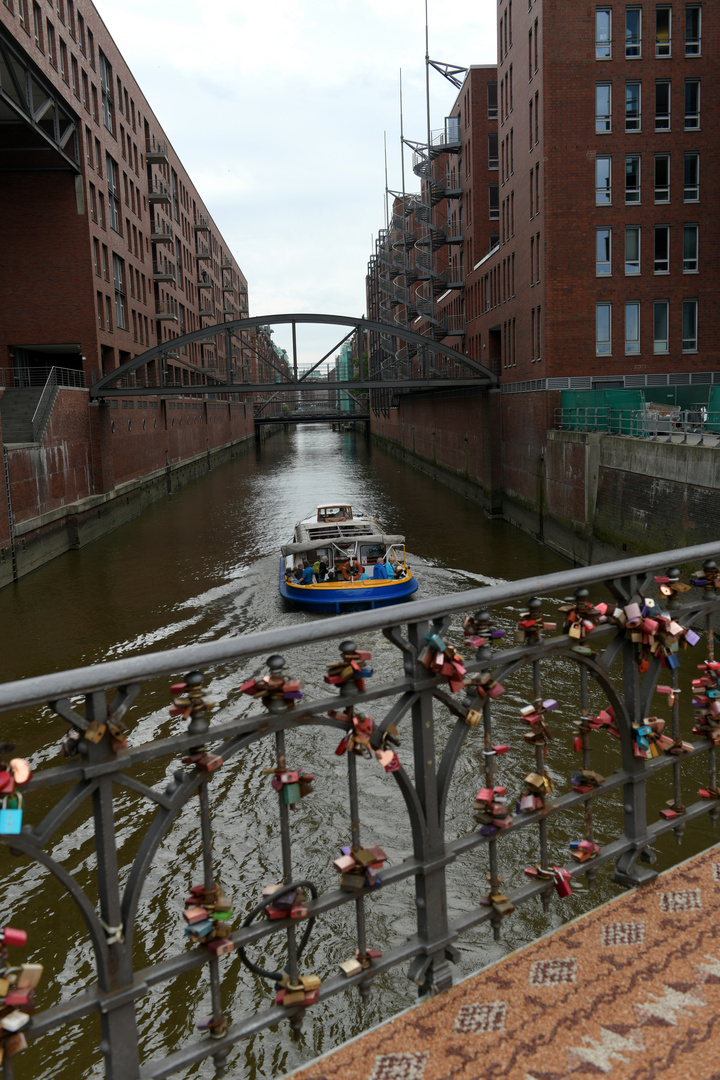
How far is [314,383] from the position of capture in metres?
35.6

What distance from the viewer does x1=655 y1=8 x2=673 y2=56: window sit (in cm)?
2941

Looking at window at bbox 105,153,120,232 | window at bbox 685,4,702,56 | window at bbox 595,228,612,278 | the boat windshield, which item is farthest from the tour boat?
window at bbox 105,153,120,232

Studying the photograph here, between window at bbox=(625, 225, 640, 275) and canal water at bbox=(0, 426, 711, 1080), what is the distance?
1090 cm

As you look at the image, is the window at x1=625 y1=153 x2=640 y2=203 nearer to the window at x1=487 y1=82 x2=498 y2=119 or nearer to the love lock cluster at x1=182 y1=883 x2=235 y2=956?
the window at x1=487 y1=82 x2=498 y2=119

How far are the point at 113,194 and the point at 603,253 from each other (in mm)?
26732

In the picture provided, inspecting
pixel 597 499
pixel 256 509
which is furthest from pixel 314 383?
pixel 597 499

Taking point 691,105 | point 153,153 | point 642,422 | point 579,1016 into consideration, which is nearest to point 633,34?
point 691,105

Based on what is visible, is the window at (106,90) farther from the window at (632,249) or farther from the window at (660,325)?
the window at (660,325)

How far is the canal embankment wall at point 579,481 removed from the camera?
693 inches

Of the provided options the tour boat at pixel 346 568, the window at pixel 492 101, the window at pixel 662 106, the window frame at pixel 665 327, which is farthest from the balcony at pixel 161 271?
the tour boat at pixel 346 568

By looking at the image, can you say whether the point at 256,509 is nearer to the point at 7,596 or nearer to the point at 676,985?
the point at 7,596

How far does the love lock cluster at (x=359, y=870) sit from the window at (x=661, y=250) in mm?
31102

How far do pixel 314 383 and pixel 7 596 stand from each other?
1724 centimetres

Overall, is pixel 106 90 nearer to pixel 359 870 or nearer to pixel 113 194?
pixel 113 194
